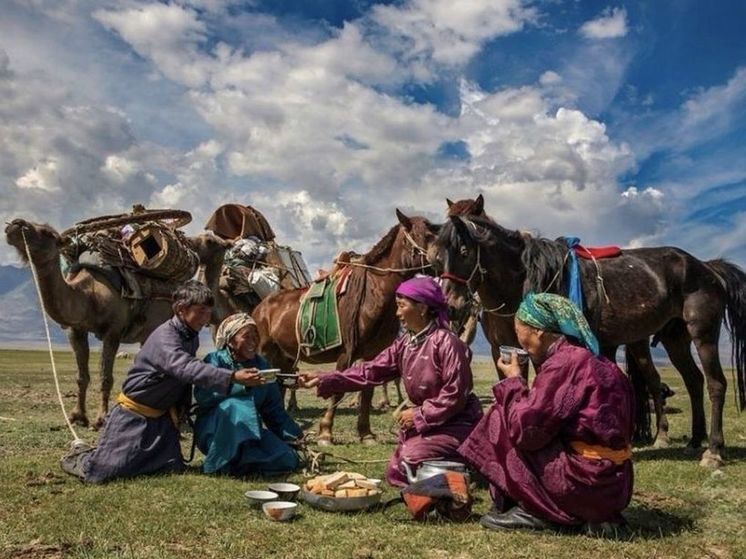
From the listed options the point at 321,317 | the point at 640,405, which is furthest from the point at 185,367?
the point at 640,405

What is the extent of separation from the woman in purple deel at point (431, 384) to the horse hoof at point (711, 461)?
10.3 ft

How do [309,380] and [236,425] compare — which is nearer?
[309,380]

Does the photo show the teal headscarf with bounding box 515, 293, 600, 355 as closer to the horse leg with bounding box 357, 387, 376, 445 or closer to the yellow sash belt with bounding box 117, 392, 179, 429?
the yellow sash belt with bounding box 117, 392, 179, 429

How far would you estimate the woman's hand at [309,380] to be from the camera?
5.57m

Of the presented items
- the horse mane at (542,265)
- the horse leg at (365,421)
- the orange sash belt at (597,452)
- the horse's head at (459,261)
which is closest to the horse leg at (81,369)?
the horse leg at (365,421)

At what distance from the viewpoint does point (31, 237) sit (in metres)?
8.67

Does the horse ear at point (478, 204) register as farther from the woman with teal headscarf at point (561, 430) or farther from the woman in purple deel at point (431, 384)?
the woman with teal headscarf at point (561, 430)

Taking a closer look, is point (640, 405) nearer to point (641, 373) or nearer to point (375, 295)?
point (641, 373)

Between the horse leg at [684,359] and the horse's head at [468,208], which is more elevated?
the horse's head at [468,208]

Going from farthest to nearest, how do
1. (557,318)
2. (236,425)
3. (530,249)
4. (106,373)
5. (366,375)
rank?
(106,373)
(530,249)
(236,425)
(366,375)
(557,318)

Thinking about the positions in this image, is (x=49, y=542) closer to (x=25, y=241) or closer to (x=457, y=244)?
(x=457, y=244)

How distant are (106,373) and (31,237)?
89.2 inches

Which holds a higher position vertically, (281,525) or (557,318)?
(557,318)

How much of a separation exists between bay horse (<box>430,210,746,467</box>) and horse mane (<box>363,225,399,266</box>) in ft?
6.18
